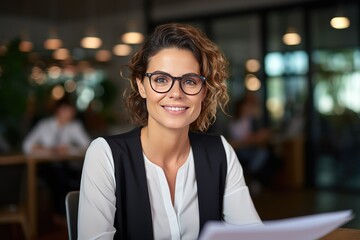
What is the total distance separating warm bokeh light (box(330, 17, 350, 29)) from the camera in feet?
23.9

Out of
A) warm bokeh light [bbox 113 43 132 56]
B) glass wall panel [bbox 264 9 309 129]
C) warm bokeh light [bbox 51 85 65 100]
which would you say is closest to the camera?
glass wall panel [bbox 264 9 309 129]

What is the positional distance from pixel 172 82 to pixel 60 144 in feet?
14.9

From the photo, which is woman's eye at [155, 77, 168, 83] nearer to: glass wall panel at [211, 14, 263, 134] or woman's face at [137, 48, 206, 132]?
woman's face at [137, 48, 206, 132]

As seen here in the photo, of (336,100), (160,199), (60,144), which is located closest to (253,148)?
(336,100)

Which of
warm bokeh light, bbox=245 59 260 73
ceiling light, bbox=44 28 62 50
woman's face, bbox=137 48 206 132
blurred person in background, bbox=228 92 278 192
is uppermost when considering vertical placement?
ceiling light, bbox=44 28 62 50

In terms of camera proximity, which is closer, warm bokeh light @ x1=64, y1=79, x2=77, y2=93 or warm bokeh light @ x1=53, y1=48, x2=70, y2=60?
warm bokeh light @ x1=53, y1=48, x2=70, y2=60

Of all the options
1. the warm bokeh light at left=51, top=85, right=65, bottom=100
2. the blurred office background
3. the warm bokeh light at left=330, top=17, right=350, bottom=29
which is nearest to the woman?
the blurred office background

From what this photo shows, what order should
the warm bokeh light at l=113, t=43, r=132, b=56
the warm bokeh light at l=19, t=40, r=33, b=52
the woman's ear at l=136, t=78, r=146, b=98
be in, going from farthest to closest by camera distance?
the warm bokeh light at l=113, t=43, r=132, b=56, the warm bokeh light at l=19, t=40, r=33, b=52, the woman's ear at l=136, t=78, r=146, b=98

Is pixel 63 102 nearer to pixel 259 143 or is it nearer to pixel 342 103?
Answer: pixel 259 143

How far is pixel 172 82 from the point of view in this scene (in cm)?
155

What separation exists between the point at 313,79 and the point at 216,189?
635 cm

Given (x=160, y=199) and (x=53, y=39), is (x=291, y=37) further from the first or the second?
(x=160, y=199)

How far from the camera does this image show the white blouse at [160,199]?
1488mm

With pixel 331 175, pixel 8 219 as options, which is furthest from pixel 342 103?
pixel 8 219
